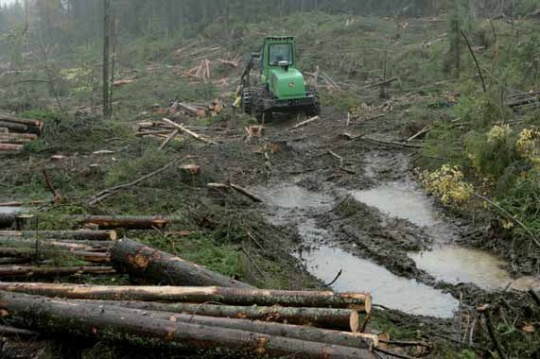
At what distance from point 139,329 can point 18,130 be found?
13.7 m

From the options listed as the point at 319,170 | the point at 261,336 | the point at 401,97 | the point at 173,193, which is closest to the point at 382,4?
the point at 401,97

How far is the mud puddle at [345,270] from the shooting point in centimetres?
769

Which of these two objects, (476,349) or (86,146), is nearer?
(476,349)

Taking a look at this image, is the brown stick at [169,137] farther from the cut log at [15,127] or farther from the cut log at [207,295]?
the cut log at [207,295]

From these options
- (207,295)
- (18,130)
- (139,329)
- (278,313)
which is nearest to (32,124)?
(18,130)

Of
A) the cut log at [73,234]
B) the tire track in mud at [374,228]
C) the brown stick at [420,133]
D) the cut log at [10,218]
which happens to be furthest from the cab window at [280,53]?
the cut log at [73,234]

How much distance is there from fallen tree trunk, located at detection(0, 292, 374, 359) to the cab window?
16.0 m

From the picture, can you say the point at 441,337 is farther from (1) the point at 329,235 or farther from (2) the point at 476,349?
(1) the point at 329,235

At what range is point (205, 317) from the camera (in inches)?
195

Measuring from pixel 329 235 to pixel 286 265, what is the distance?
192 cm

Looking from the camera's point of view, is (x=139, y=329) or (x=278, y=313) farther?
(x=278, y=313)

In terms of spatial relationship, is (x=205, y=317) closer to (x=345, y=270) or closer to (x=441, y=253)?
(x=345, y=270)

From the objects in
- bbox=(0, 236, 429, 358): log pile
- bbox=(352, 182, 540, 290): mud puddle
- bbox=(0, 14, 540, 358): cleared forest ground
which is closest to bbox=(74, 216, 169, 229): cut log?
bbox=(0, 14, 540, 358): cleared forest ground

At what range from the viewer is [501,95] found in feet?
40.3
